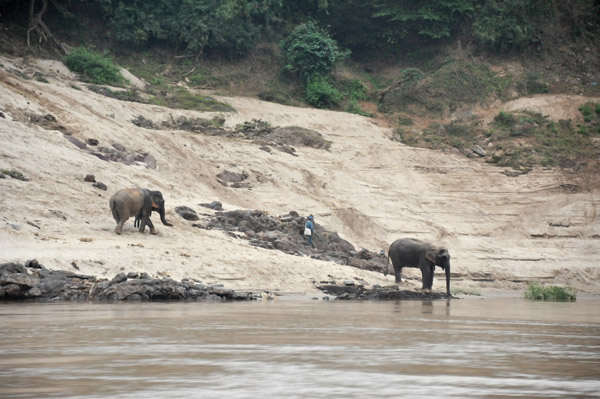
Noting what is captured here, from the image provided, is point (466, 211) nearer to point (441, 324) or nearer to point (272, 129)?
point (272, 129)

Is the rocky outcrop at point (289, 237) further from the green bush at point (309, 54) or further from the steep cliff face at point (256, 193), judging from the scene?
the green bush at point (309, 54)

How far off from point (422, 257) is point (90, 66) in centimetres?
2403

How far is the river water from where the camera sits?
15.5 feet

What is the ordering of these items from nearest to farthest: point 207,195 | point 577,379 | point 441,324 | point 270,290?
point 577,379 → point 441,324 → point 270,290 → point 207,195

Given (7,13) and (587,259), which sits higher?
(7,13)

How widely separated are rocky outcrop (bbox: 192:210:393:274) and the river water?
11.1m

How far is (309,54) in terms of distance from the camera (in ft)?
150

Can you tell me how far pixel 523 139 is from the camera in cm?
3938

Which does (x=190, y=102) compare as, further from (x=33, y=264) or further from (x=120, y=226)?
(x=33, y=264)

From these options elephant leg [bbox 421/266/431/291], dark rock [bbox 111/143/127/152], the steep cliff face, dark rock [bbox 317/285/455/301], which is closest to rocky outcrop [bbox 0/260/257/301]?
the steep cliff face

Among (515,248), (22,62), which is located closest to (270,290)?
(515,248)

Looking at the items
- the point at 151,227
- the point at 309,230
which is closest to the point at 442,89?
the point at 309,230

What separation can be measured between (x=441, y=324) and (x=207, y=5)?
38.3m

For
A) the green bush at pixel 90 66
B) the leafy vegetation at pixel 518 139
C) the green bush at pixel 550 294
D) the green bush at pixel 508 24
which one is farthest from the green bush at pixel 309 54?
the green bush at pixel 550 294
